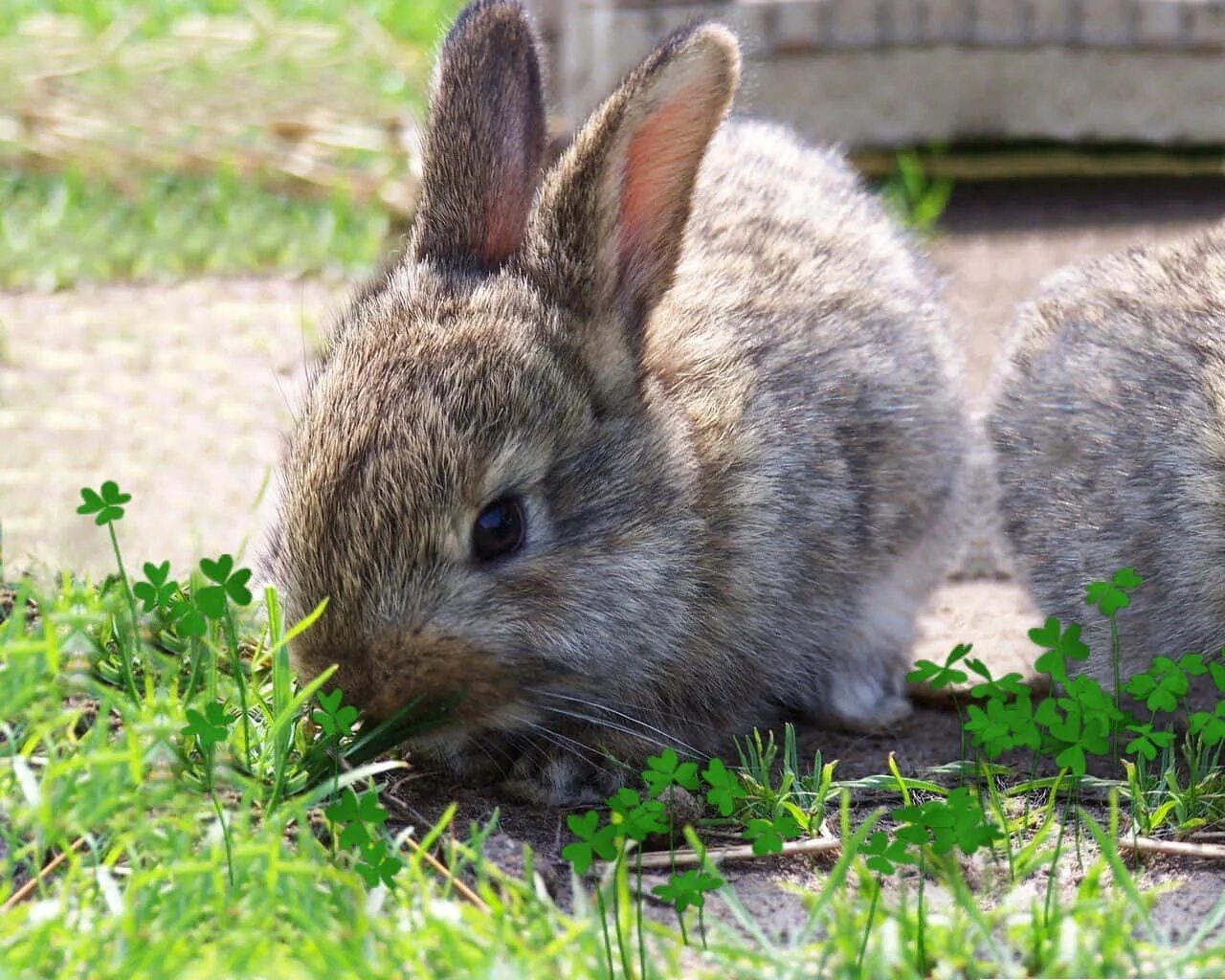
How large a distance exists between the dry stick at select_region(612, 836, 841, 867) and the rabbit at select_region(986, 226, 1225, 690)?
0.98 metres

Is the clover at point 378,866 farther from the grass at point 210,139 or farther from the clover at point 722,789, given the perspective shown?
the grass at point 210,139

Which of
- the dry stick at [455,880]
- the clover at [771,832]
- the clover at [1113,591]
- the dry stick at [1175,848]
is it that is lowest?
the dry stick at [1175,848]

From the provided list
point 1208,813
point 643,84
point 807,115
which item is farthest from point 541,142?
point 807,115

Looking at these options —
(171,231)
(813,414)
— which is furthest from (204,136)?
(813,414)

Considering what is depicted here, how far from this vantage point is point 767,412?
3855 millimetres

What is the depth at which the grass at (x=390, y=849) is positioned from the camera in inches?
104

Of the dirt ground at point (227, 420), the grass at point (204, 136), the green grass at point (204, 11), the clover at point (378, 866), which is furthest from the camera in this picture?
the green grass at point (204, 11)

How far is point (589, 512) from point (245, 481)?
6.08 ft

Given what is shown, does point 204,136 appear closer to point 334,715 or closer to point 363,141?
point 363,141

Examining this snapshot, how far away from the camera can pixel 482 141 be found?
3883 millimetres

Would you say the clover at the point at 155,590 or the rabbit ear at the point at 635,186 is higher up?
the rabbit ear at the point at 635,186

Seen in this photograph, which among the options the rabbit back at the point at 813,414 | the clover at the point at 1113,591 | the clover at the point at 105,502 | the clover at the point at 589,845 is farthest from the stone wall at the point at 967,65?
the clover at the point at 589,845

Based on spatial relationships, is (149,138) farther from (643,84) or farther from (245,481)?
(643,84)

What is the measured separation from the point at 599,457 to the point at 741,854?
2.80 feet
